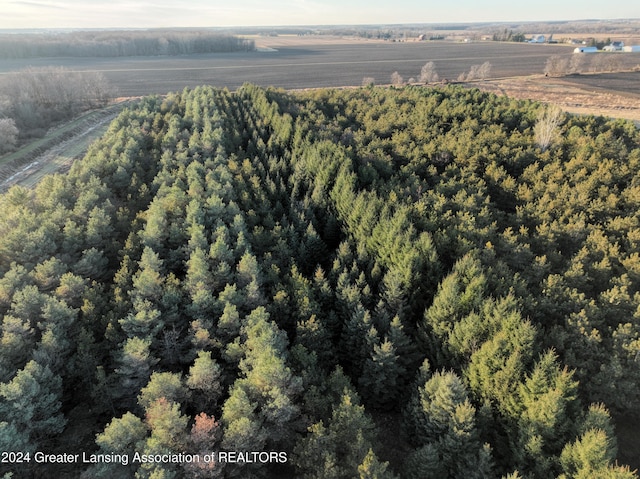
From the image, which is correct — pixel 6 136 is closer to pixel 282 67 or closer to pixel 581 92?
pixel 282 67

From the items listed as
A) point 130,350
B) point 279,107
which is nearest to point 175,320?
point 130,350

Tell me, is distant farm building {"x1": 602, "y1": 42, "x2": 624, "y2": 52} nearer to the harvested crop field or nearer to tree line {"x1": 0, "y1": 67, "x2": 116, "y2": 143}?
the harvested crop field

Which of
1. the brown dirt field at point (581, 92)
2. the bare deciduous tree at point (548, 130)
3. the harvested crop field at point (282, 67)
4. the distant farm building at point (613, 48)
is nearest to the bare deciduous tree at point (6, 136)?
the harvested crop field at point (282, 67)

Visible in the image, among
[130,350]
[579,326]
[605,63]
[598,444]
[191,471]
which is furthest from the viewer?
[605,63]

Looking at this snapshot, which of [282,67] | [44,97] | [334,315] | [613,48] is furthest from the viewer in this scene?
[613,48]

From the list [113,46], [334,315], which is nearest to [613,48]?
[334,315]

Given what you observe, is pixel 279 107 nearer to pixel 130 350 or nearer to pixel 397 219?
pixel 397 219
